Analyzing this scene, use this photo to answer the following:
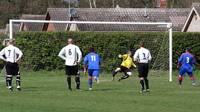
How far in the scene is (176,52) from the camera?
4581 centimetres

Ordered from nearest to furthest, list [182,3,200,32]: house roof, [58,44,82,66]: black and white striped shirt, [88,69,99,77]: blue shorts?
[58,44,82,66]: black and white striped shirt, [88,69,99,77]: blue shorts, [182,3,200,32]: house roof

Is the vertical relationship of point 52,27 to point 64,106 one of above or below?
above

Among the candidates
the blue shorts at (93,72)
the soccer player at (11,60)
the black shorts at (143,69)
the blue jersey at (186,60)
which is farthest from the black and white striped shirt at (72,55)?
the blue jersey at (186,60)

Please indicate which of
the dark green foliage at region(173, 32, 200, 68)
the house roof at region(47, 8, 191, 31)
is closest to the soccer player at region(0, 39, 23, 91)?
the dark green foliage at region(173, 32, 200, 68)

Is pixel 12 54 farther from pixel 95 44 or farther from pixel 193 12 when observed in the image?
pixel 193 12

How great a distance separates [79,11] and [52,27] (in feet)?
12.5

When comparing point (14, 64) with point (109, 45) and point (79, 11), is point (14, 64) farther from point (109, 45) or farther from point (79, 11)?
point (79, 11)

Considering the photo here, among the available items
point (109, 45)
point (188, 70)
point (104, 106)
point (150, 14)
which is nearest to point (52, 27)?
point (150, 14)

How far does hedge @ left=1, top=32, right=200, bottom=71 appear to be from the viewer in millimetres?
44438

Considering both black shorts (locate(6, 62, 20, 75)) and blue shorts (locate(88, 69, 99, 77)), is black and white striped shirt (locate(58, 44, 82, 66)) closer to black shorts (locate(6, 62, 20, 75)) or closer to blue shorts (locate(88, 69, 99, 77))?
black shorts (locate(6, 62, 20, 75))

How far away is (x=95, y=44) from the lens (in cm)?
4588

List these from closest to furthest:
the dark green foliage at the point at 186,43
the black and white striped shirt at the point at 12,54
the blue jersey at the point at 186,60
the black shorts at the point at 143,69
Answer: the black shorts at the point at 143,69 < the black and white striped shirt at the point at 12,54 < the blue jersey at the point at 186,60 < the dark green foliage at the point at 186,43

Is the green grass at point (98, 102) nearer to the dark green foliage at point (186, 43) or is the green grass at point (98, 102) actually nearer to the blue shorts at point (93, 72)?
the blue shorts at point (93, 72)

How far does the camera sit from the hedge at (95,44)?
4444cm
